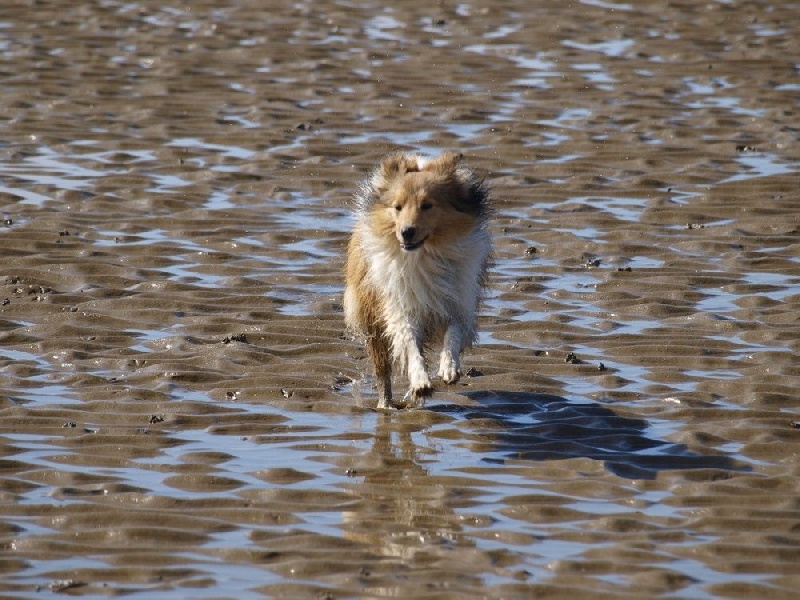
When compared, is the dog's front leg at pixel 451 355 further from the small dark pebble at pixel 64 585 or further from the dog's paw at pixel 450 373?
the small dark pebble at pixel 64 585

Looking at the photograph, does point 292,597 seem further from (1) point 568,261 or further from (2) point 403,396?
(1) point 568,261

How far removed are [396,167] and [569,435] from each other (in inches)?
78.3

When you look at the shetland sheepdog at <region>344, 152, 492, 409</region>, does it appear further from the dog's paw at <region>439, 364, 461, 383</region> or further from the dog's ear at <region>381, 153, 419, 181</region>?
the dog's paw at <region>439, 364, 461, 383</region>

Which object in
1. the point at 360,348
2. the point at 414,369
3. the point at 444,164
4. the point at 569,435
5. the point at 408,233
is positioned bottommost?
the point at 360,348

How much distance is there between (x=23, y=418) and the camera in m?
7.66

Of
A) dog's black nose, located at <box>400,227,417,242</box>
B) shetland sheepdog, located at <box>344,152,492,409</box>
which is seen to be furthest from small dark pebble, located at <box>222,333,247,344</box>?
dog's black nose, located at <box>400,227,417,242</box>

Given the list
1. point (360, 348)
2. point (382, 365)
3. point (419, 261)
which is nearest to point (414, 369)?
point (382, 365)

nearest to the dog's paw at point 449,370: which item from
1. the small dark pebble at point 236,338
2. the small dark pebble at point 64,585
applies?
the small dark pebble at point 236,338

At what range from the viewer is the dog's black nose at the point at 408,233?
8.08 meters

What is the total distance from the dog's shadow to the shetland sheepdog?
41 centimetres

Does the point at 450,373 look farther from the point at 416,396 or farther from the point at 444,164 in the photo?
the point at 444,164

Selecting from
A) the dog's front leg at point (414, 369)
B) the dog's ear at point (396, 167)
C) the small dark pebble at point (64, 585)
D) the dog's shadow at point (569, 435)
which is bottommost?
the dog's shadow at point (569, 435)

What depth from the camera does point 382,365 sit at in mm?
8547

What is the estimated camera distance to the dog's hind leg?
8.49m
